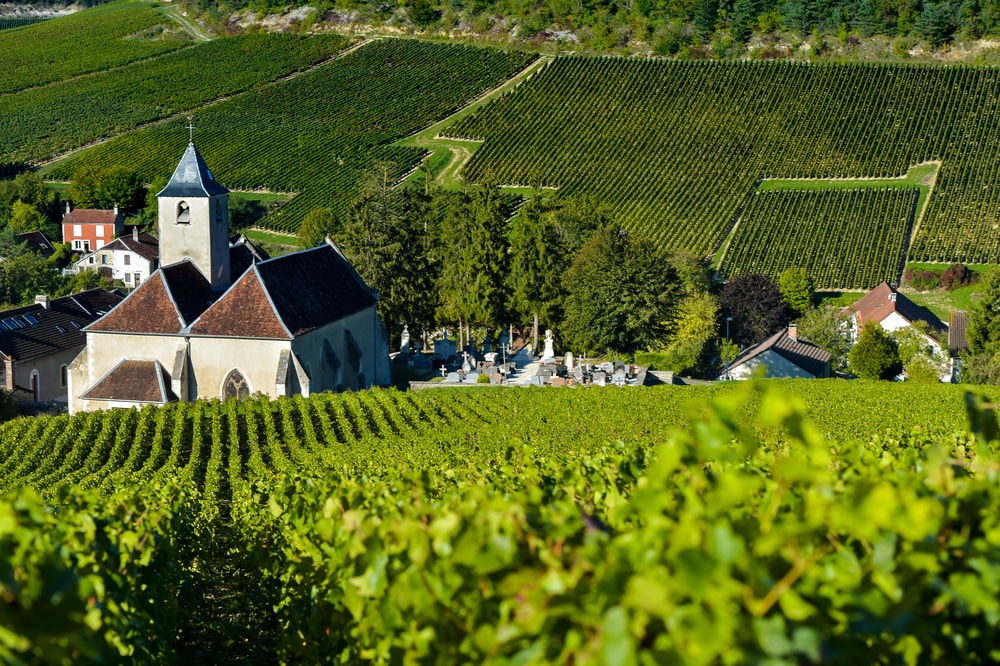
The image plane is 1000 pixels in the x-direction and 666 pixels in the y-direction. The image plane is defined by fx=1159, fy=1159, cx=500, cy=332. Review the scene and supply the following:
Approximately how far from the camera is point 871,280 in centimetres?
6138

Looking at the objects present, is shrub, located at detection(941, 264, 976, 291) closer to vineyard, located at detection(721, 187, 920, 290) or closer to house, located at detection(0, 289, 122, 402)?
vineyard, located at detection(721, 187, 920, 290)

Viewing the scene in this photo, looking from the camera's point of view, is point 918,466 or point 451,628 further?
point 918,466

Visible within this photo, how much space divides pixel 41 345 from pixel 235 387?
477 inches

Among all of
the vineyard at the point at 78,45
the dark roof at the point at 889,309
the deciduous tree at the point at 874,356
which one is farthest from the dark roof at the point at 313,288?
the vineyard at the point at 78,45

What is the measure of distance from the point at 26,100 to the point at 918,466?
342 ft

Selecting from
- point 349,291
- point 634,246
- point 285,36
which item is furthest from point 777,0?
point 349,291

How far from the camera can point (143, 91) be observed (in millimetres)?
102312

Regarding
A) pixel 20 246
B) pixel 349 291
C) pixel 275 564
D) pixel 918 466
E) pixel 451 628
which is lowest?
pixel 20 246

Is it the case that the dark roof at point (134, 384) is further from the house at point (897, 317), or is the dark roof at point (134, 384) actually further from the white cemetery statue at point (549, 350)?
the house at point (897, 317)

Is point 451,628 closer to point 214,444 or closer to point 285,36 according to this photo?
point 214,444

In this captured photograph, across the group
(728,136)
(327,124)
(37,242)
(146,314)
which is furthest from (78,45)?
(146,314)

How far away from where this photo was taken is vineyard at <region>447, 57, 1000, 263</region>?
234 ft

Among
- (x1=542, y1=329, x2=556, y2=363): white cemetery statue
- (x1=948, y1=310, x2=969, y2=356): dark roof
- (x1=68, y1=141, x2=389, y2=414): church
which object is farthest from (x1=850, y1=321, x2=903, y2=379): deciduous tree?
(x1=68, y1=141, x2=389, y2=414): church

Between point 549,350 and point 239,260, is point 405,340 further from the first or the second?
point 239,260
